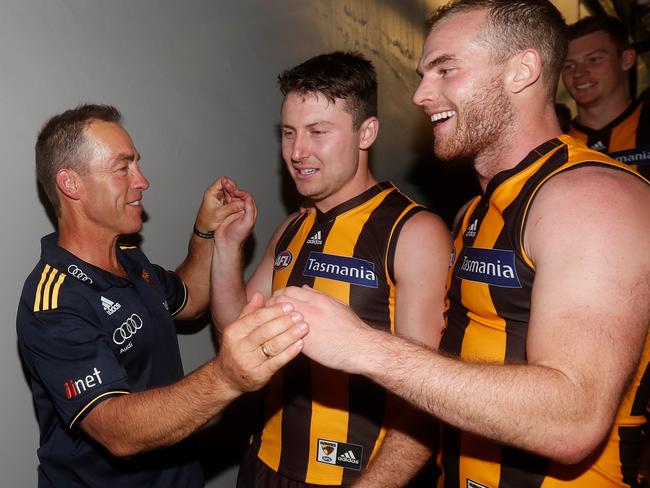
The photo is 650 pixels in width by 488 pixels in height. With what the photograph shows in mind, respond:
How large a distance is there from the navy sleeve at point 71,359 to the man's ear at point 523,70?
137 cm

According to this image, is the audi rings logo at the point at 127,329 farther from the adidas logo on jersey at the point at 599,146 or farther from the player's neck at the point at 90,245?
the adidas logo on jersey at the point at 599,146

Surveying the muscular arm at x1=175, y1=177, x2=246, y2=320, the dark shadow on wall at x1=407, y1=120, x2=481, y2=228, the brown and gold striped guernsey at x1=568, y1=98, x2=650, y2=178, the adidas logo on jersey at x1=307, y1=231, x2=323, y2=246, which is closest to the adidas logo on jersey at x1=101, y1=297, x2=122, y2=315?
the muscular arm at x1=175, y1=177, x2=246, y2=320

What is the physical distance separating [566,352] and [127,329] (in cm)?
130

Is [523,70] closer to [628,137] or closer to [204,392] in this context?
[204,392]

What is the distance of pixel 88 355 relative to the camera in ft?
4.80

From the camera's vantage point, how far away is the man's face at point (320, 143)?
79.8 inches

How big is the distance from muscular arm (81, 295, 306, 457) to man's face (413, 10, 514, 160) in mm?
756

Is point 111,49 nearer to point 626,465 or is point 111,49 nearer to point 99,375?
point 99,375

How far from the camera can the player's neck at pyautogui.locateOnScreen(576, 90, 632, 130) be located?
3.39 m

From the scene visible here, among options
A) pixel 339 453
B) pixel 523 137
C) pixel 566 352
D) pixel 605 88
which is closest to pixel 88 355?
pixel 339 453

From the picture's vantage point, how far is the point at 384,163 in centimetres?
376

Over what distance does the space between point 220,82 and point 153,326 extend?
1209 mm

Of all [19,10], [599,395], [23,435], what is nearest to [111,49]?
[19,10]

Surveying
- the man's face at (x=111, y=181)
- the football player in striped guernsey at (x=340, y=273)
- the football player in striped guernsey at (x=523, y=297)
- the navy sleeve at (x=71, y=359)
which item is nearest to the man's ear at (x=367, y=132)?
the football player in striped guernsey at (x=340, y=273)
